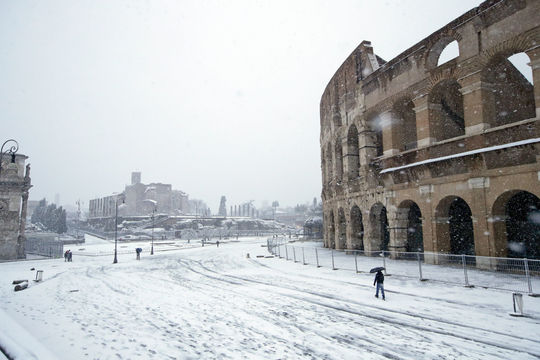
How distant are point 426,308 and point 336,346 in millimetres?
4235

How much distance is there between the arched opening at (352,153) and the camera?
2498 cm

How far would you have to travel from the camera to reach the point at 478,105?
1523 cm

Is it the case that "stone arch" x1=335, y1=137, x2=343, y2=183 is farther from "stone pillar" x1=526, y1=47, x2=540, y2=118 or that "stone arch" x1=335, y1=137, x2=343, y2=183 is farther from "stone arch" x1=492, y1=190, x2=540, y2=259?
"stone pillar" x1=526, y1=47, x2=540, y2=118

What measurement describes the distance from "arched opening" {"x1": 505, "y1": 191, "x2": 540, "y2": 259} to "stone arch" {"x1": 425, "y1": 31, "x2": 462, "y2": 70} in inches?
317

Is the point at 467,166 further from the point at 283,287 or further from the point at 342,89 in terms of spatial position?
the point at 342,89

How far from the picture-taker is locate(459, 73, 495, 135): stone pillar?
1507 cm

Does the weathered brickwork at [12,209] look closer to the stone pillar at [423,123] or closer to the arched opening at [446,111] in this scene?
the stone pillar at [423,123]

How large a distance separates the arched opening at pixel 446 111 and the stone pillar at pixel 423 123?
172mm

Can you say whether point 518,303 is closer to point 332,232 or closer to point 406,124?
point 406,124

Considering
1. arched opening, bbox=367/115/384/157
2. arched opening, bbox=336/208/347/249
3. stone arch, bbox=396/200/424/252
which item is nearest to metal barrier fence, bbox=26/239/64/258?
arched opening, bbox=336/208/347/249

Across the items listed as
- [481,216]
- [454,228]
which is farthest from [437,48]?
[454,228]

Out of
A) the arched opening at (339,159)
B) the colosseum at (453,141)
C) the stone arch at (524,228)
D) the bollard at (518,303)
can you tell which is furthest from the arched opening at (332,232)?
the bollard at (518,303)

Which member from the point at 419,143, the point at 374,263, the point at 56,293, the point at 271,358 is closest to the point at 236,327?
the point at 271,358

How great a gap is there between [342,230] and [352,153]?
21.9 ft
